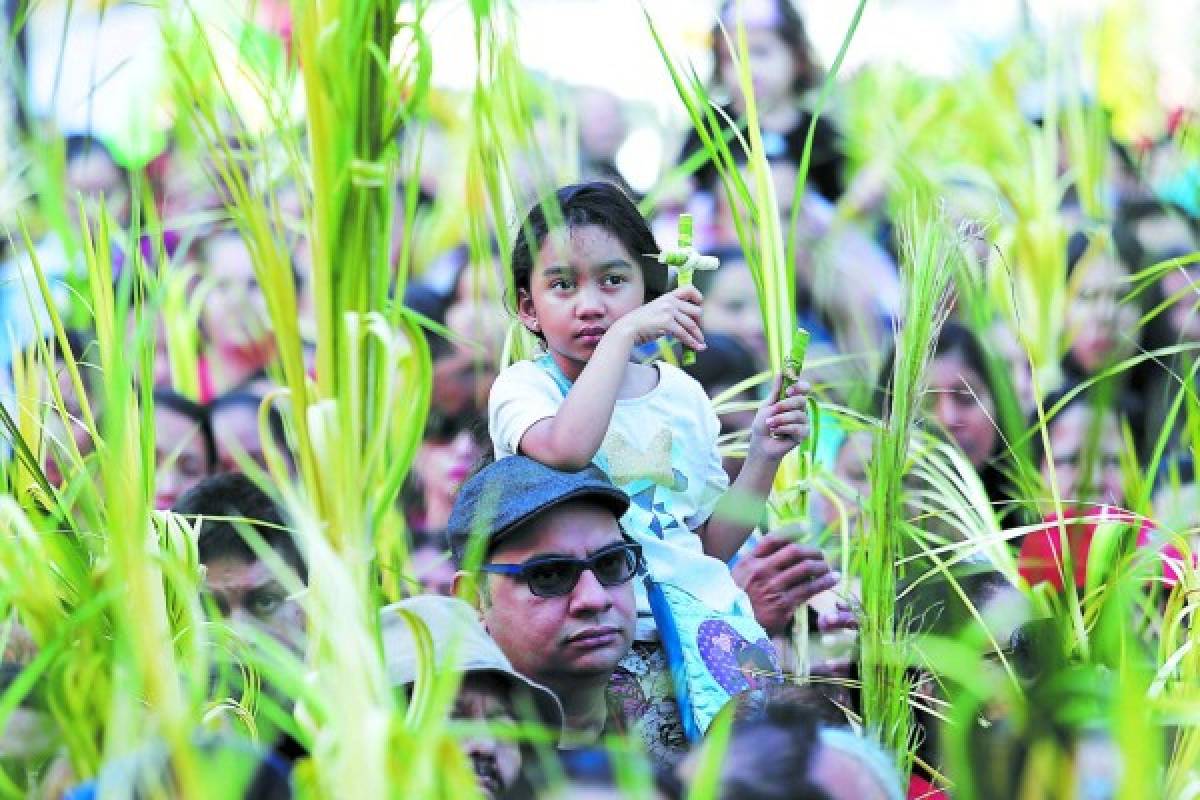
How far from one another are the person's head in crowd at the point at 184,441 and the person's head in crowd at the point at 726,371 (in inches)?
31.3

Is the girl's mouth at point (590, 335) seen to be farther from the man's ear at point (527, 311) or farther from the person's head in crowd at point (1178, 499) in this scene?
the person's head in crowd at point (1178, 499)

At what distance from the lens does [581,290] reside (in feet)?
6.91

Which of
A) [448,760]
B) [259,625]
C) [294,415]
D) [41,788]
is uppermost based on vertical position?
[294,415]

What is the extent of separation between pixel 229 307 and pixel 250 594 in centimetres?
92

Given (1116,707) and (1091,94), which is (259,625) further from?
(1091,94)

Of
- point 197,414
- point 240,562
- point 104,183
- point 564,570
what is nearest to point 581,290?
point 564,570

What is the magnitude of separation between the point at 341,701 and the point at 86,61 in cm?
207

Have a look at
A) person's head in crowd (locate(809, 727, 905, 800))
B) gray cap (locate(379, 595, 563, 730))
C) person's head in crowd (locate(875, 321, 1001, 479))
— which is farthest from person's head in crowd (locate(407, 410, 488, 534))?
person's head in crowd (locate(809, 727, 905, 800))

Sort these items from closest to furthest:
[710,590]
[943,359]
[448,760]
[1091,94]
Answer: [448,760], [710,590], [943,359], [1091,94]

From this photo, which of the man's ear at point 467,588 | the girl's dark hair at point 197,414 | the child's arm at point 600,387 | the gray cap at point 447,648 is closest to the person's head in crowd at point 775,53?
the girl's dark hair at point 197,414

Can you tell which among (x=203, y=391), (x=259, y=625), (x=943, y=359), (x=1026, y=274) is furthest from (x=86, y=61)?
(x=1026, y=274)

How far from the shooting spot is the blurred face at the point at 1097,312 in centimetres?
323

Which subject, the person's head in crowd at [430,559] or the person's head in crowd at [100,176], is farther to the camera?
the person's head in crowd at [100,176]

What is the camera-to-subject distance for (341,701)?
54.1 inches
